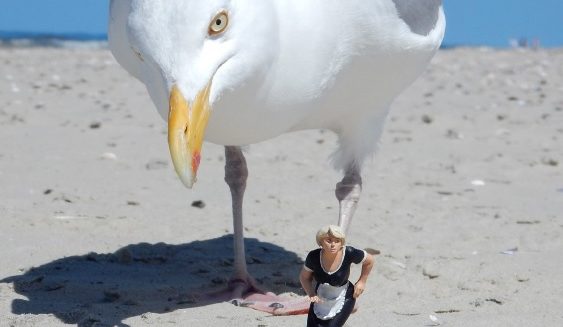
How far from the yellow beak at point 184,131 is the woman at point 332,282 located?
477 mm

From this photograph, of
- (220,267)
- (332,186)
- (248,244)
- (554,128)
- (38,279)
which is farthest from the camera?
(554,128)

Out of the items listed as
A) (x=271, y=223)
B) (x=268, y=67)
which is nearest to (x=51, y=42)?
(x=271, y=223)

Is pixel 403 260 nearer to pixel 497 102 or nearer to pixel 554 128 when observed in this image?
pixel 554 128

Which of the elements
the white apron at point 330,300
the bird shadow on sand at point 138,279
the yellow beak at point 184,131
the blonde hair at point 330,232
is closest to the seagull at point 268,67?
the yellow beak at point 184,131

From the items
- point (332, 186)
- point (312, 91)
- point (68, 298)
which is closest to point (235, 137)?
A: point (312, 91)

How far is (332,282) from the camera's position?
8.84ft

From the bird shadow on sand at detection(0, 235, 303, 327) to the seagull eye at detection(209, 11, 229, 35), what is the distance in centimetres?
125

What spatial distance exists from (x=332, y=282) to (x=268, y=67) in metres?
0.68

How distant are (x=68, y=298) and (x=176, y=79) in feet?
4.83

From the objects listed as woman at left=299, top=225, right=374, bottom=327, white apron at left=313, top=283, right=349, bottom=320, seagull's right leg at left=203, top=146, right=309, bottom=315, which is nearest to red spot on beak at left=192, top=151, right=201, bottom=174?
woman at left=299, top=225, right=374, bottom=327

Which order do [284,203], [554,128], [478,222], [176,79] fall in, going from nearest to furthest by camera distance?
[176,79], [478,222], [284,203], [554,128]

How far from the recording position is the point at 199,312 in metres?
3.45

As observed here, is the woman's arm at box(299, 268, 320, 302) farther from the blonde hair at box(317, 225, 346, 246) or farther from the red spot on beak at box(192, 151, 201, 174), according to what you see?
the red spot on beak at box(192, 151, 201, 174)

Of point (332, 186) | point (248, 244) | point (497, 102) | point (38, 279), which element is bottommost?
point (497, 102)
